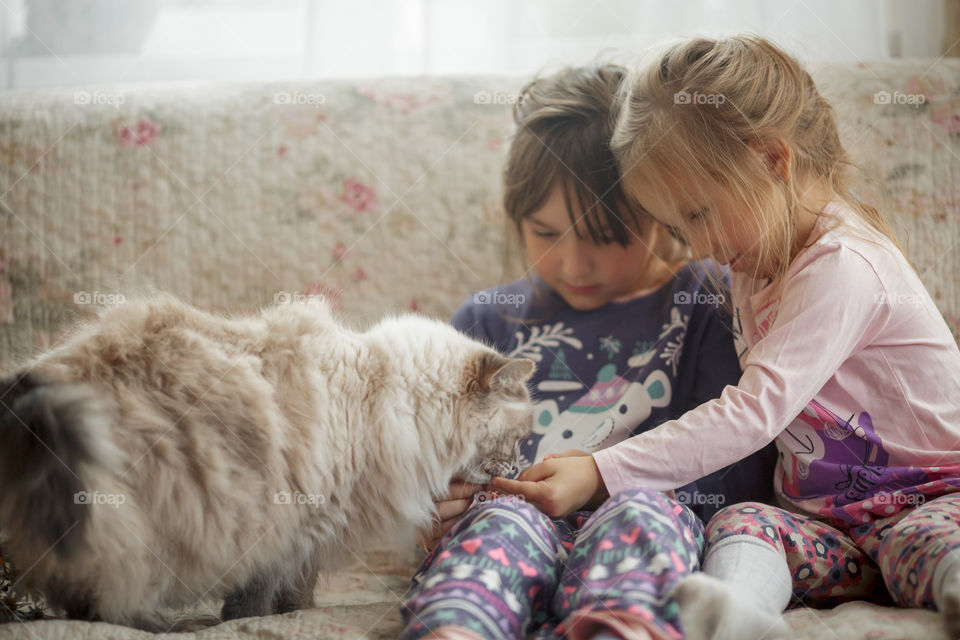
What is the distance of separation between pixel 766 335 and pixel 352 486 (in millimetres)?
787

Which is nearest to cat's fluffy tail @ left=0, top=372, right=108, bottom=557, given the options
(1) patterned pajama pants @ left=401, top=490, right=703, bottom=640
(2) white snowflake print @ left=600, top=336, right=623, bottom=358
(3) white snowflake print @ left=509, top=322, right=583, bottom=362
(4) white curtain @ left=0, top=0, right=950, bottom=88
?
(1) patterned pajama pants @ left=401, top=490, right=703, bottom=640

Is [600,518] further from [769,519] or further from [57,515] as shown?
[57,515]

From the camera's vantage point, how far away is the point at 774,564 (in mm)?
1151

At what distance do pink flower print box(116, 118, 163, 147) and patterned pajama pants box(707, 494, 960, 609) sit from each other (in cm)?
166

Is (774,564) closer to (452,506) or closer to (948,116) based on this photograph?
(452,506)

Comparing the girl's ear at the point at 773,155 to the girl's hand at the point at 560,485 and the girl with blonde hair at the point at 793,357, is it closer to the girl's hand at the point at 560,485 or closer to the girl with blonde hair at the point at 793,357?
the girl with blonde hair at the point at 793,357

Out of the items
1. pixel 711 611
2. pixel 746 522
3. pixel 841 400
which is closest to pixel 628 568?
pixel 711 611

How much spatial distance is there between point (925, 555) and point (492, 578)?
64 cm

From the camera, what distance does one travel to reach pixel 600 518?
44.8 inches

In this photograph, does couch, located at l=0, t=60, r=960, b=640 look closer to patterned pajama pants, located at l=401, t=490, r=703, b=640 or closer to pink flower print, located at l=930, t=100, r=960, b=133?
pink flower print, located at l=930, t=100, r=960, b=133

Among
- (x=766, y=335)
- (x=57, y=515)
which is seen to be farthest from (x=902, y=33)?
(x=57, y=515)

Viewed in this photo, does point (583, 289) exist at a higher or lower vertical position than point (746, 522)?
higher

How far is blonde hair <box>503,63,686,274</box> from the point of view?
5.25 feet

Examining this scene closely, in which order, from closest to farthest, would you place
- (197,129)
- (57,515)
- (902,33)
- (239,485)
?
(57,515) → (239,485) → (197,129) → (902,33)
